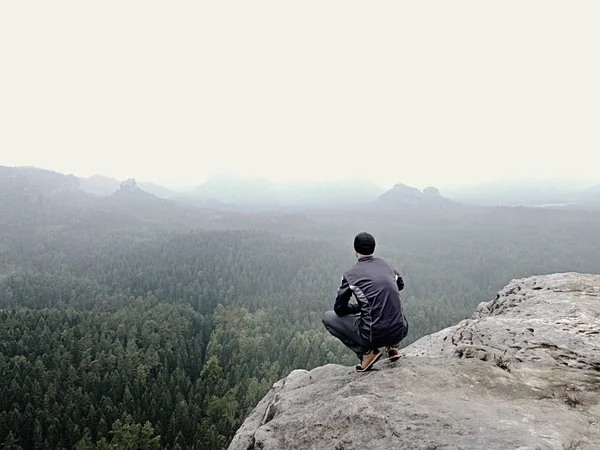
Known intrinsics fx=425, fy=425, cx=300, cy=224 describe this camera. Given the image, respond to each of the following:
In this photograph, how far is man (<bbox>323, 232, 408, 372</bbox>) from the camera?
43.5 feet

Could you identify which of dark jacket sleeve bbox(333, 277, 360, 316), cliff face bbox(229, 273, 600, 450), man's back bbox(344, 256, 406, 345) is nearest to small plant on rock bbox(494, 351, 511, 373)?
cliff face bbox(229, 273, 600, 450)

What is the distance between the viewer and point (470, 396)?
40.8ft

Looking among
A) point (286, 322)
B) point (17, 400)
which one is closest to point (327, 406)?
point (17, 400)

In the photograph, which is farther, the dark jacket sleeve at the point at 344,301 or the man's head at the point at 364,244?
the man's head at the point at 364,244

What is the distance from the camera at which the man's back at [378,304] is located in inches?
521

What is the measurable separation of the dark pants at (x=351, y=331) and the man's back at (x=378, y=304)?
25 centimetres

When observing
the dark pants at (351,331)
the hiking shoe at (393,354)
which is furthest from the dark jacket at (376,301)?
the hiking shoe at (393,354)

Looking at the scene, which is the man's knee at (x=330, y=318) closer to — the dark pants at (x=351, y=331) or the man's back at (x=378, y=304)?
the dark pants at (x=351, y=331)

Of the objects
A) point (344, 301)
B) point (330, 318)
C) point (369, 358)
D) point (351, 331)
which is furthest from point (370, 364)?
point (344, 301)

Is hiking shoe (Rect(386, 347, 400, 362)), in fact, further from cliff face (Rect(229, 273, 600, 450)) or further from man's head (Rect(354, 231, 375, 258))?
man's head (Rect(354, 231, 375, 258))

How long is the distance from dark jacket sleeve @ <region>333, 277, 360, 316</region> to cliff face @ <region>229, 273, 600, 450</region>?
90.4 inches

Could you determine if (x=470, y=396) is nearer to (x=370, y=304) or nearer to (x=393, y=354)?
(x=393, y=354)

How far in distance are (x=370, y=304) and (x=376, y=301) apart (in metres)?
0.21

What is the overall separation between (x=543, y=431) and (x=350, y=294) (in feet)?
19.9
